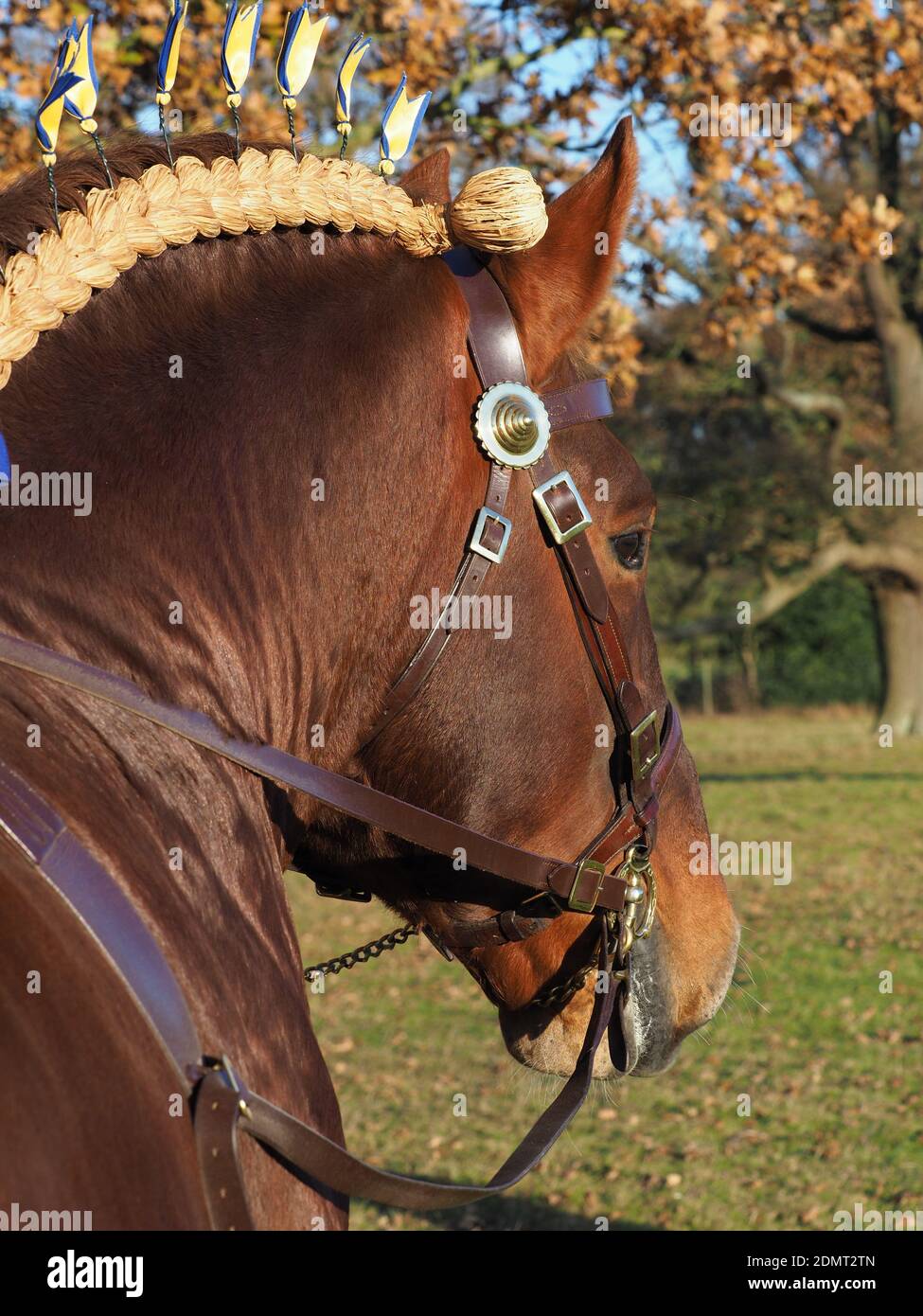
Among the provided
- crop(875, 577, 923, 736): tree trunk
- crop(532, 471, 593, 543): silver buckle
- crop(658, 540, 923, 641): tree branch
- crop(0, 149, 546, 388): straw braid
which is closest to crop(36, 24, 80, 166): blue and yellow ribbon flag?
crop(0, 149, 546, 388): straw braid

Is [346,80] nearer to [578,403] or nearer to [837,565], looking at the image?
[578,403]

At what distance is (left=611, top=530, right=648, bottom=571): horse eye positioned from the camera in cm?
206

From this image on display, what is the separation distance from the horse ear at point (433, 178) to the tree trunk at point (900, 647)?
23.6m

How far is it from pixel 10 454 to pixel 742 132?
19.9ft

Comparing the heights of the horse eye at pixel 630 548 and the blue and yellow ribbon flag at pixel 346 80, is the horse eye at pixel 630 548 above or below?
below

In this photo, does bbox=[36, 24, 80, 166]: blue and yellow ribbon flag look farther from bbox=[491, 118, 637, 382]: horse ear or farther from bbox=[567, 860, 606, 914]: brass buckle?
bbox=[567, 860, 606, 914]: brass buckle

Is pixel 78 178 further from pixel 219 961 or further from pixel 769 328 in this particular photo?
pixel 769 328

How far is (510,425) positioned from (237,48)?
2.29 ft

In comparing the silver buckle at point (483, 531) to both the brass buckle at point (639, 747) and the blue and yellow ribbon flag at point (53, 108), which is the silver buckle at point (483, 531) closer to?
the brass buckle at point (639, 747)

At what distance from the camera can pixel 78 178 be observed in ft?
5.76

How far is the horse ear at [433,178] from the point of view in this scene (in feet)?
6.99

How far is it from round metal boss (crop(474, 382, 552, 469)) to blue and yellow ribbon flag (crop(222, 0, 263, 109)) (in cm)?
58

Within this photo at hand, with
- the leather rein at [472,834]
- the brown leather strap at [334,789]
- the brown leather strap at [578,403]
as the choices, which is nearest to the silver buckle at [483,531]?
the leather rein at [472,834]
